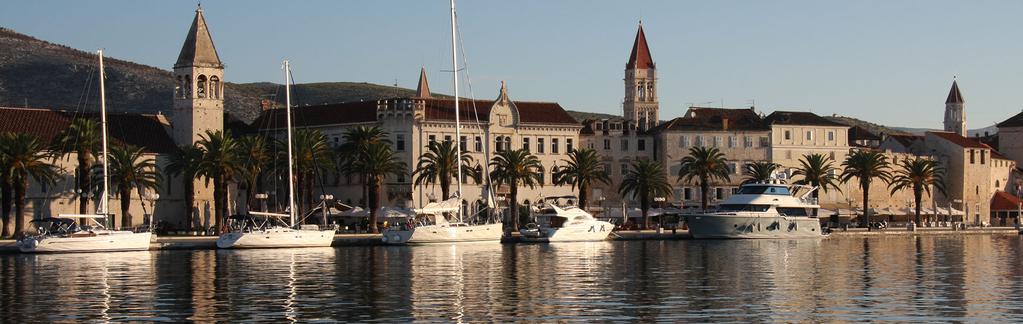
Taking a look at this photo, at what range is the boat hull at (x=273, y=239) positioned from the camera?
89.4 metres

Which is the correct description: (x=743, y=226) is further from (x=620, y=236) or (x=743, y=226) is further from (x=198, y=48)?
(x=198, y=48)

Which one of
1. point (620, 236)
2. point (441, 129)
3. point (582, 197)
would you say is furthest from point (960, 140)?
point (620, 236)

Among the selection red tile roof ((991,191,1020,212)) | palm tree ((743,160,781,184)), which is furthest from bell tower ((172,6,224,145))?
red tile roof ((991,191,1020,212))

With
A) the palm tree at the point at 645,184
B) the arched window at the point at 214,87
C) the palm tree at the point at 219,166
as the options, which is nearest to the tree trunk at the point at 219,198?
the palm tree at the point at 219,166

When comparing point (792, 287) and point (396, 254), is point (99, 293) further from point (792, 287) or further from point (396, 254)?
point (396, 254)

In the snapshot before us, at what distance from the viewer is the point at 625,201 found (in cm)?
13088

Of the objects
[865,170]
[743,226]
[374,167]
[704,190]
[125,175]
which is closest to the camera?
[125,175]

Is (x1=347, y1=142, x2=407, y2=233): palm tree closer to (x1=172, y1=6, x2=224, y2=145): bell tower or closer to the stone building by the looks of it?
the stone building

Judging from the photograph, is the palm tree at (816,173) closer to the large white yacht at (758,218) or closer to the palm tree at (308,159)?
the large white yacht at (758,218)

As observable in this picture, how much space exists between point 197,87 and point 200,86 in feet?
1.71

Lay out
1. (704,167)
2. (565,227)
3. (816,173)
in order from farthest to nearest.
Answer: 1. (816,173)
2. (704,167)
3. (565,227)

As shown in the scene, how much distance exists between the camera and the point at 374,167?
106688 mm

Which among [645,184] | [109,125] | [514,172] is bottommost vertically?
[645,184]

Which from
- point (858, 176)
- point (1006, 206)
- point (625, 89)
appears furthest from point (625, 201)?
point (1006, 206)
